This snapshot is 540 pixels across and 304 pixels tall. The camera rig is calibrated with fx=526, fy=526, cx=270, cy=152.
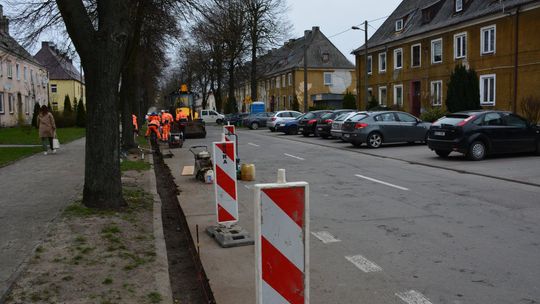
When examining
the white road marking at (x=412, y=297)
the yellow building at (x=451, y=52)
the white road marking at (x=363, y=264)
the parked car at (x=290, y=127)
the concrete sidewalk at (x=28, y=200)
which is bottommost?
the white road marking at (x=412, y=297)

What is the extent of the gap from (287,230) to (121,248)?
11.6 feet

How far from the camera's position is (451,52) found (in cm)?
3497

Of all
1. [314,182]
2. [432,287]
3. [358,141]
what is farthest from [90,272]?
[358,141]

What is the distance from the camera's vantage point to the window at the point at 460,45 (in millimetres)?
33562

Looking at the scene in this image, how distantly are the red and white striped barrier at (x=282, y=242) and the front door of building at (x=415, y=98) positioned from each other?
37.6 meters

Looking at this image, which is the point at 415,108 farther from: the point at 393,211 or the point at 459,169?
the point at 393,211

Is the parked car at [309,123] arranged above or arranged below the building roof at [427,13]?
below

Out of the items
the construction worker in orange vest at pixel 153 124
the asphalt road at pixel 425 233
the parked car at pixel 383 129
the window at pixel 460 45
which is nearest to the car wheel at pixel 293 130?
the window at pixel 460 45

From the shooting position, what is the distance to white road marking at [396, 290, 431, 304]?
473cm

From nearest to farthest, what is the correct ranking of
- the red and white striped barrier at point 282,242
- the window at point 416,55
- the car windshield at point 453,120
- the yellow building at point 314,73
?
the red and white striped barrier at point 282,242 < the car windshield at point 453,120 < the window at point 416,55 < the yellow building at point 314,73

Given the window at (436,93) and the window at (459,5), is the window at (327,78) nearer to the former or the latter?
the window at (436,93)

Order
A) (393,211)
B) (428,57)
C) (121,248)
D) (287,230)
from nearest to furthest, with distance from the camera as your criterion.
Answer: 1. (287,230)
2. (121,248)
3. (393,211)
4. (428,57)

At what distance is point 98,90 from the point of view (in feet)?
26.2

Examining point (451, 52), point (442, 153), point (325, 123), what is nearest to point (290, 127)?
point (325, 123)
